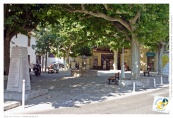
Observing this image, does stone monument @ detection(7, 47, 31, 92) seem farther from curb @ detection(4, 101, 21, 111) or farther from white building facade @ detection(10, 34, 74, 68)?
white building facade @ detection(10, 34, 74, 68)

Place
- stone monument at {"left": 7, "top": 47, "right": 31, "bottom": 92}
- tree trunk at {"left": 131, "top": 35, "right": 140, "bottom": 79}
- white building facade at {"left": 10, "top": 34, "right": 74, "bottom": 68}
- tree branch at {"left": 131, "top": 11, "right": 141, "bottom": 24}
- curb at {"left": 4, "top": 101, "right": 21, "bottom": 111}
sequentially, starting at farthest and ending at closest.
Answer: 1. white building facade at {"left": 10, "top": 34, "right": 74, "bottom": 68}
2. tree trunk at {"left": 131, "top": 35, "right": 140, "bottom": 79}
3. tree branch at {"left": 131, "top": 11, "right": 141, "bottom": 24}
4. stone monument at {"left": 7, "top": 47, "right": 31, "bottom": 92}
5. curb at {"left": 4, "top": 101, "right": 21, "bottom": 111}

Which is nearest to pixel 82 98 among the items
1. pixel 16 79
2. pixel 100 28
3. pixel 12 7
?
pixel 16 79

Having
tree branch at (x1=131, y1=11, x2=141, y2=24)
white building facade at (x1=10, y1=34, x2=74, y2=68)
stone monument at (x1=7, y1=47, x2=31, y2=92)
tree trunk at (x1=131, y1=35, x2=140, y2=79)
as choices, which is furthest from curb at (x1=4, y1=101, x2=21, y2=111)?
white building facade at (x1=10, y1=34, x2=74, y2=68)

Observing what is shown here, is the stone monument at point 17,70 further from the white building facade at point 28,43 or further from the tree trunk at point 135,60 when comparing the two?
the white building facade at point 28,43

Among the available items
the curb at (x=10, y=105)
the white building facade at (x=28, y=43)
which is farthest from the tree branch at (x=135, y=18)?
the white building facade at (x=28, y=43)

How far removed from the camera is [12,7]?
13711 millimetres

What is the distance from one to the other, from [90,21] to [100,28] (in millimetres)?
1336

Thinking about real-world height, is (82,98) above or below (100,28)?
below

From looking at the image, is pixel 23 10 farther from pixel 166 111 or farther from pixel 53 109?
pixel 166 111

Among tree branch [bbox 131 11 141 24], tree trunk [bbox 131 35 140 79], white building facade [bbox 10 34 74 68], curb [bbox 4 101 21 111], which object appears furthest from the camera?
white building facade [bbox 10 34 74 68]

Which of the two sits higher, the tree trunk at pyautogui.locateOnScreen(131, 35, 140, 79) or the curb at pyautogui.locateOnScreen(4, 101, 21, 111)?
the tree trunk at pyautogui.locateOnScreen(131, 35, 140, 79)

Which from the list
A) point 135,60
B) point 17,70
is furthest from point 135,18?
point 17,70

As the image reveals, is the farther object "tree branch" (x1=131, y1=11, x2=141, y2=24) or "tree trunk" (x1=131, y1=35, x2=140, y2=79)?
"tree trunk" (x1=131, y1=35, x2=140, y2=79)

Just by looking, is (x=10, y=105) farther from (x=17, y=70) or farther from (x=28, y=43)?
(x=28, y=43)
